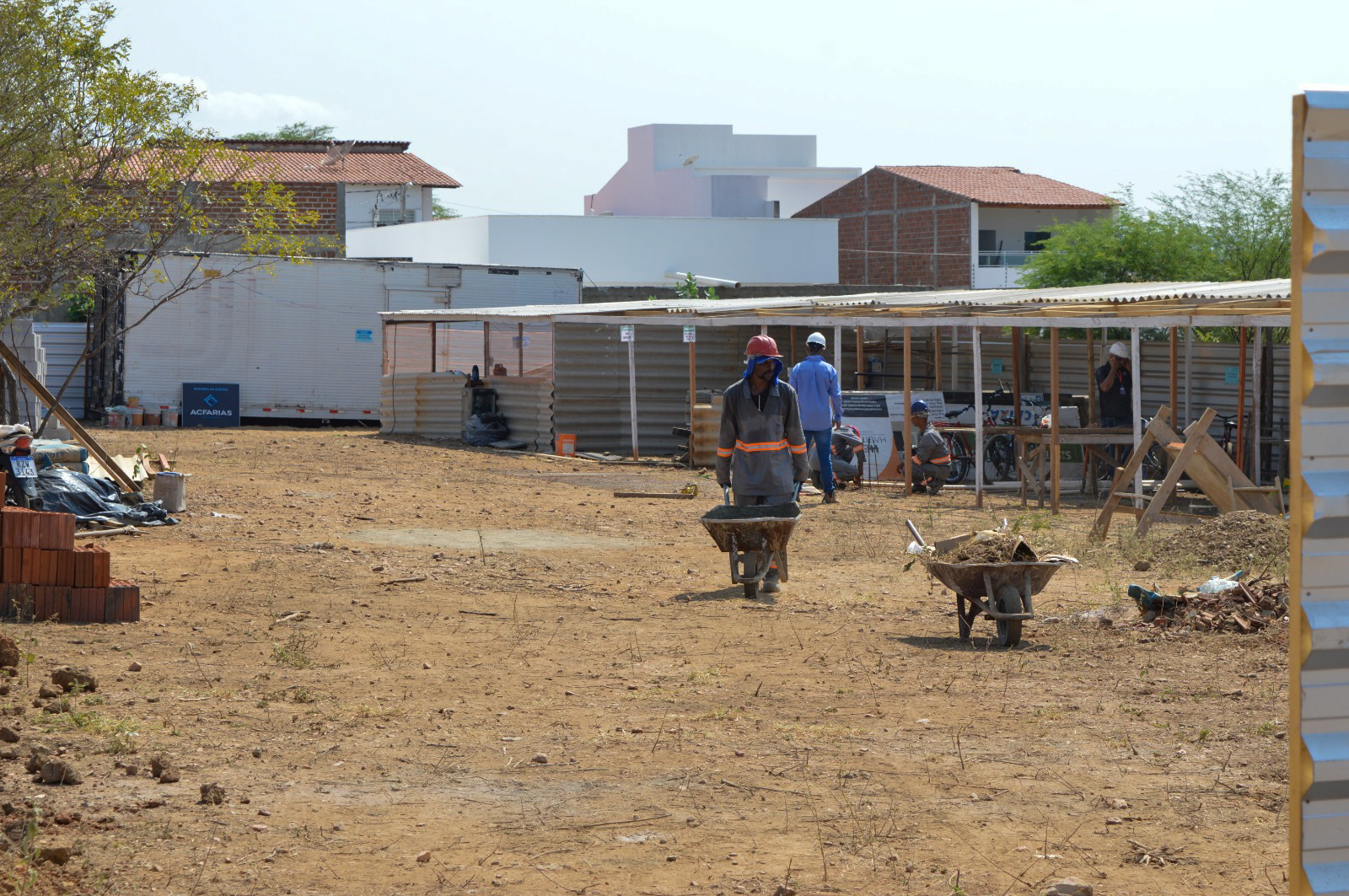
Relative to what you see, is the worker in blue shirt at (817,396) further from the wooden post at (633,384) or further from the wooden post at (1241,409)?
the wooden post at (633,384)

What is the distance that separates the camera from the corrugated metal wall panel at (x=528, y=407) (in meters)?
26.1

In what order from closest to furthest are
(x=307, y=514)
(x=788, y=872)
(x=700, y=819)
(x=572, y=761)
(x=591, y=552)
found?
(x=788, y=872) → (x=700, y=819) → (x=572, y=761) → (x=591, y=552) → (x=307, y=514)

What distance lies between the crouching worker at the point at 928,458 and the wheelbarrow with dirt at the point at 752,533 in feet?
27.3

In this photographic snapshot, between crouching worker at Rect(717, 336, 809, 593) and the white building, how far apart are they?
50.3 metres

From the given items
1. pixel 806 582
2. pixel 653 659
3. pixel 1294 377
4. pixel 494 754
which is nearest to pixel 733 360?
pixel 806 582

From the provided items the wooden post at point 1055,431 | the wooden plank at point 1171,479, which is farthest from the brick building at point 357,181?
the wooden plank at point 1171,479

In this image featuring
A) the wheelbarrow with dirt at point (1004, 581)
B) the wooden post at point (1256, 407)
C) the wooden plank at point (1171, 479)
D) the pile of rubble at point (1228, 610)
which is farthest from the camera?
the wooden post at point (1256, 407)

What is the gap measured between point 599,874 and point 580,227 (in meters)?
42.9

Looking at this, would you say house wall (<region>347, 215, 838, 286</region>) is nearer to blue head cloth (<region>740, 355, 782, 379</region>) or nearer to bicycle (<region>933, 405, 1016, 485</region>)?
bicycle (<region>933, 405, 1016, 485</region>)

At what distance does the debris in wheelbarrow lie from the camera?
9148 mm

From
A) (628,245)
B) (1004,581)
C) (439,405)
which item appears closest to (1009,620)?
(1004,581)

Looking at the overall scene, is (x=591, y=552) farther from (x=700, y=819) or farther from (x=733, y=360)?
(x=733, y=360)

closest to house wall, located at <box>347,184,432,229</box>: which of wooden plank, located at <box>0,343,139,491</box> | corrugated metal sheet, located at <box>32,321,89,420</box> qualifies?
corrugated metal sheet, located at <box>32,321,89,420</box>

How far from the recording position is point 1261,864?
5211 mm
